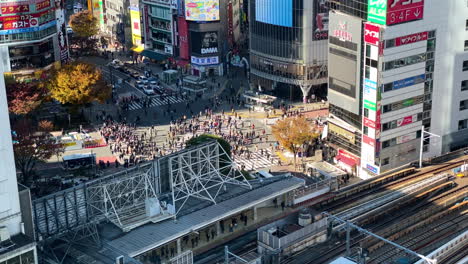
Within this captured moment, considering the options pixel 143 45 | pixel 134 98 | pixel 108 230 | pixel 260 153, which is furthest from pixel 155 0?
pixel 108 230

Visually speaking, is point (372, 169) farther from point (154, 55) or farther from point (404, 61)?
point (154, 55)

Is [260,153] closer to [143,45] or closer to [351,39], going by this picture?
[351,39]

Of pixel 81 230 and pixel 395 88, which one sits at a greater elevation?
pixel 395 88

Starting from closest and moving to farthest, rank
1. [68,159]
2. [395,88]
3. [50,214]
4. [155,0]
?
[50,214], [395,88], [68,159], [155,0]

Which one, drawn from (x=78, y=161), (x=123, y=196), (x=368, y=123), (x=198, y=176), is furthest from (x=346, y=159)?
(x=78, y=161)

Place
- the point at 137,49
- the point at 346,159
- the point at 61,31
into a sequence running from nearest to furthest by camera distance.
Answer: the point at 346,159, the point at 61,31, the point at 137,49

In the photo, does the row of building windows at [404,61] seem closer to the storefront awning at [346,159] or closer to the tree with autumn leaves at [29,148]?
the storefront awning at [346,159]
